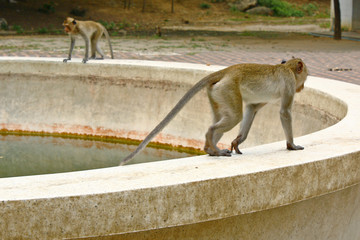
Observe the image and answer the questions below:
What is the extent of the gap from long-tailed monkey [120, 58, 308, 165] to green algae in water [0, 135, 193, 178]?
18.2 feet

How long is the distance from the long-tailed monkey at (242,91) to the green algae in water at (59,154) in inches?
218

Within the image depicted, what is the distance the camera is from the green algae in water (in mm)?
10016

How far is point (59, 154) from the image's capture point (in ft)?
35.1

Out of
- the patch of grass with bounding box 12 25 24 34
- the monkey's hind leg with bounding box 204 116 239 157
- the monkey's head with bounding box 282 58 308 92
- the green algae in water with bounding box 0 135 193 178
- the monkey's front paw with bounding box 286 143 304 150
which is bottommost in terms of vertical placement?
the green algae in water with bounding box 0 135 193 178

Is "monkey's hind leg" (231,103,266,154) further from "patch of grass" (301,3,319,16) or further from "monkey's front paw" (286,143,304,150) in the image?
"patch of grass" (301,3,319,16)

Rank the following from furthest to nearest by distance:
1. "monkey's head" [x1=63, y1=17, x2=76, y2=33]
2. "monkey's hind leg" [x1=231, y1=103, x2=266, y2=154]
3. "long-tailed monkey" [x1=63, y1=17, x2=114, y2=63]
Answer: "long-tailed monkey" [x1=63, y1=17, x2=114, y2=63]
"monkey's head" [x1=63, y1=17, x2=76, y2=33]
"monkey's hind leg" [x1=231, y1=103, x2=266, y2=154]

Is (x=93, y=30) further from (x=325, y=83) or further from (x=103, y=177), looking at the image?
(x=103, y=177)

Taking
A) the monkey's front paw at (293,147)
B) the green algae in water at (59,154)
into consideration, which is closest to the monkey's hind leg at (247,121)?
the monkey's front paw at (293,147)

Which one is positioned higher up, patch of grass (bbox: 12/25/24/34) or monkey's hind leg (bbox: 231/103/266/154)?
monkey's hind leg (bbox: 231/103/266/154)

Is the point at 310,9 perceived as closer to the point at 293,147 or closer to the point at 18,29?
the point at 18,29

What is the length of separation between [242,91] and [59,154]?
256 inches

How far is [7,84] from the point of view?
11609 millimetres

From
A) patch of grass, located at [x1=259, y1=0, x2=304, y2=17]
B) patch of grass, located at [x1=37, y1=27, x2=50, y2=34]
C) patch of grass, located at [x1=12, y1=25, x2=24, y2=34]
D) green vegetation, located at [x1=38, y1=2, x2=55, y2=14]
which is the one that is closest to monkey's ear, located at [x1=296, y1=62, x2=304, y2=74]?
patch of grass, located at [x1=12, y1=25, x2=24, y2=34]

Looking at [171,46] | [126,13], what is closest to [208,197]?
[171,46]
